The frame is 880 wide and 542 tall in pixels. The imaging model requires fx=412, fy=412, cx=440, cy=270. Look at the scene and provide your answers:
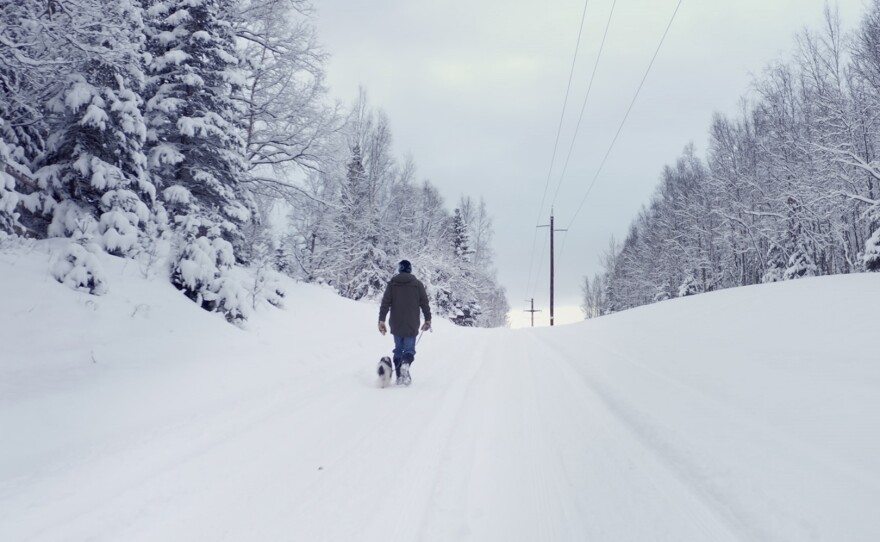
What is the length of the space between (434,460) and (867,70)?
90.8 ft

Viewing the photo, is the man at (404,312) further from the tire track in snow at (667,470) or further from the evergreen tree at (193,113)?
the evergreen tree at (193,113)

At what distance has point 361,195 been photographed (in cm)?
2714

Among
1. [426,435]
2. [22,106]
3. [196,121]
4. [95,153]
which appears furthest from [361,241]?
[426,435]

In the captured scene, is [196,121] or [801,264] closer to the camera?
[196,121]

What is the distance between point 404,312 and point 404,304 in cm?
14

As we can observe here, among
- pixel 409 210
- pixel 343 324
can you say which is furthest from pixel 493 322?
pixel 343 324

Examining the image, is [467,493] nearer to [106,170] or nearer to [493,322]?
[106,170]

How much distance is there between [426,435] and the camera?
3.86 metres

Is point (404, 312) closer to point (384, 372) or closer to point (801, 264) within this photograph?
point (384, 372)

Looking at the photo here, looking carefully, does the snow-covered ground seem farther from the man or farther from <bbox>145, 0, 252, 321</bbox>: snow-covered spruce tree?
<bbox>145, 0, 252, 321</bbox>: snow-covered spruce tree

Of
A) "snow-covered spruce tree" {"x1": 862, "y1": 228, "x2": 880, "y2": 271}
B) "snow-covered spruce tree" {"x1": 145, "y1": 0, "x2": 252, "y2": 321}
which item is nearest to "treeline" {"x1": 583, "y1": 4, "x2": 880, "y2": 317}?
"snow-covered spruce tree" {"x1": 862, "y1": 228, "x2": 880, "y2": 271}

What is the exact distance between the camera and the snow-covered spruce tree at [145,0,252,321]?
31.0ft

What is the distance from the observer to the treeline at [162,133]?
6.10 metres

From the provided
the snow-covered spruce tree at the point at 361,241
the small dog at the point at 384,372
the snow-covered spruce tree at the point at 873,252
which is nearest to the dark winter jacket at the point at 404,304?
the small dog at the point at 384,372
